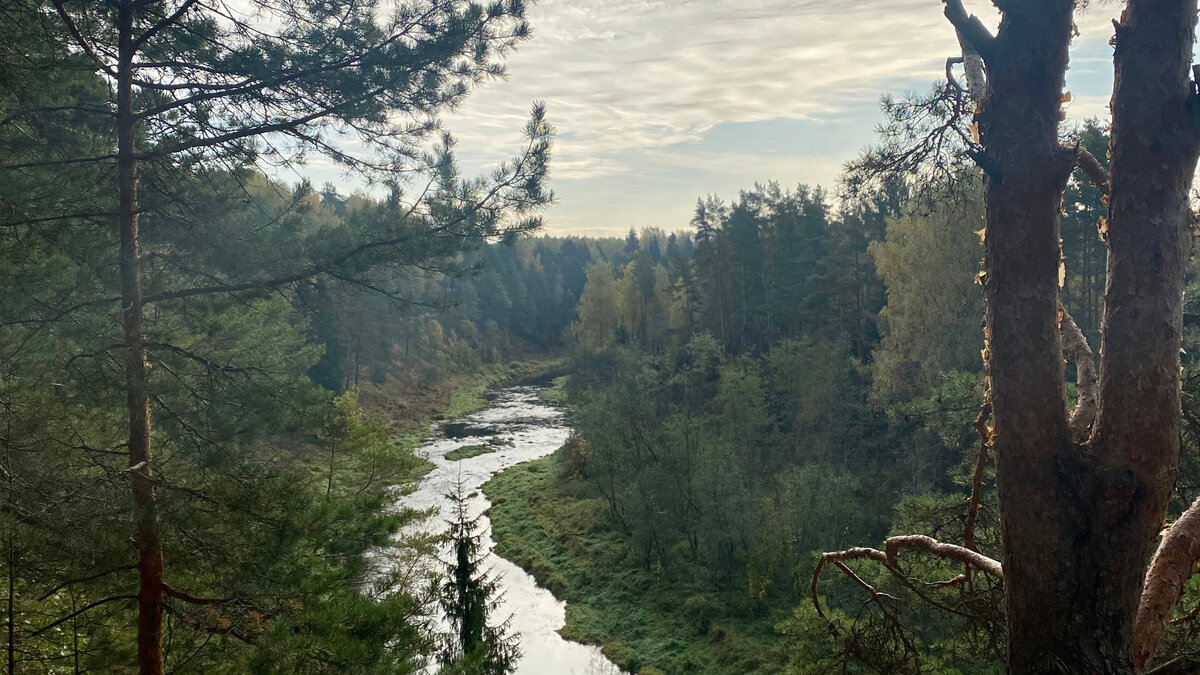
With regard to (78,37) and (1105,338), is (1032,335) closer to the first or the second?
(1105,338)

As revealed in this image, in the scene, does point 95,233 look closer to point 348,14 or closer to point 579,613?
point 348,14

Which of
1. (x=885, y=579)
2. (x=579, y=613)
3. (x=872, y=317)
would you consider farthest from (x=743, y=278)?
(x=885, y=579)

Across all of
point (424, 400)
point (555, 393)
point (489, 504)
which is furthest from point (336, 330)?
point (555, 393)

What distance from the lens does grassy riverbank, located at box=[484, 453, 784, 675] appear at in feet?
47.1

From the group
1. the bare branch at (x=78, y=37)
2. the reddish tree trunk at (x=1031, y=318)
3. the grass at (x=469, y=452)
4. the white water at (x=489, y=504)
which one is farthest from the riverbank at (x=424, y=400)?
the reddish tree trunk at (x=1031, y=318)

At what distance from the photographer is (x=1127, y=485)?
204cm

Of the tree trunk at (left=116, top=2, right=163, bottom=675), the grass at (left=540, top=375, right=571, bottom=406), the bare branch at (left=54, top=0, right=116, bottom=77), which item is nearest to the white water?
the grass at (left=540, top=375, right=571, bottom=406)

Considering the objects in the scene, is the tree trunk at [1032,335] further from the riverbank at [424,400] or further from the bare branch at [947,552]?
the riverbank at [424,400]

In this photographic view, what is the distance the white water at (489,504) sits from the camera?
14289mm

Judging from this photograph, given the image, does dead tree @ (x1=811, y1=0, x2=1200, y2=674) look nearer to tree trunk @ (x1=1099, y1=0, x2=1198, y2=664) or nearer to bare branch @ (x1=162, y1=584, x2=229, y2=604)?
tree trunk @ (x1=1099, y1=0, x2=1198, y2=664)

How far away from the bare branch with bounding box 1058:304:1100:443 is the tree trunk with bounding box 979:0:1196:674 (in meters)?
0.14

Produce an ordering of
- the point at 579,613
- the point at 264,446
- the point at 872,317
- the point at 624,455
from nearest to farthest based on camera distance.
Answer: the point at 264,446, the point at 579,613, the point at 624,455, the point at 872,317

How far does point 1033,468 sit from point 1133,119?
1.15 meters

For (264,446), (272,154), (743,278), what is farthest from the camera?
(743,278)
